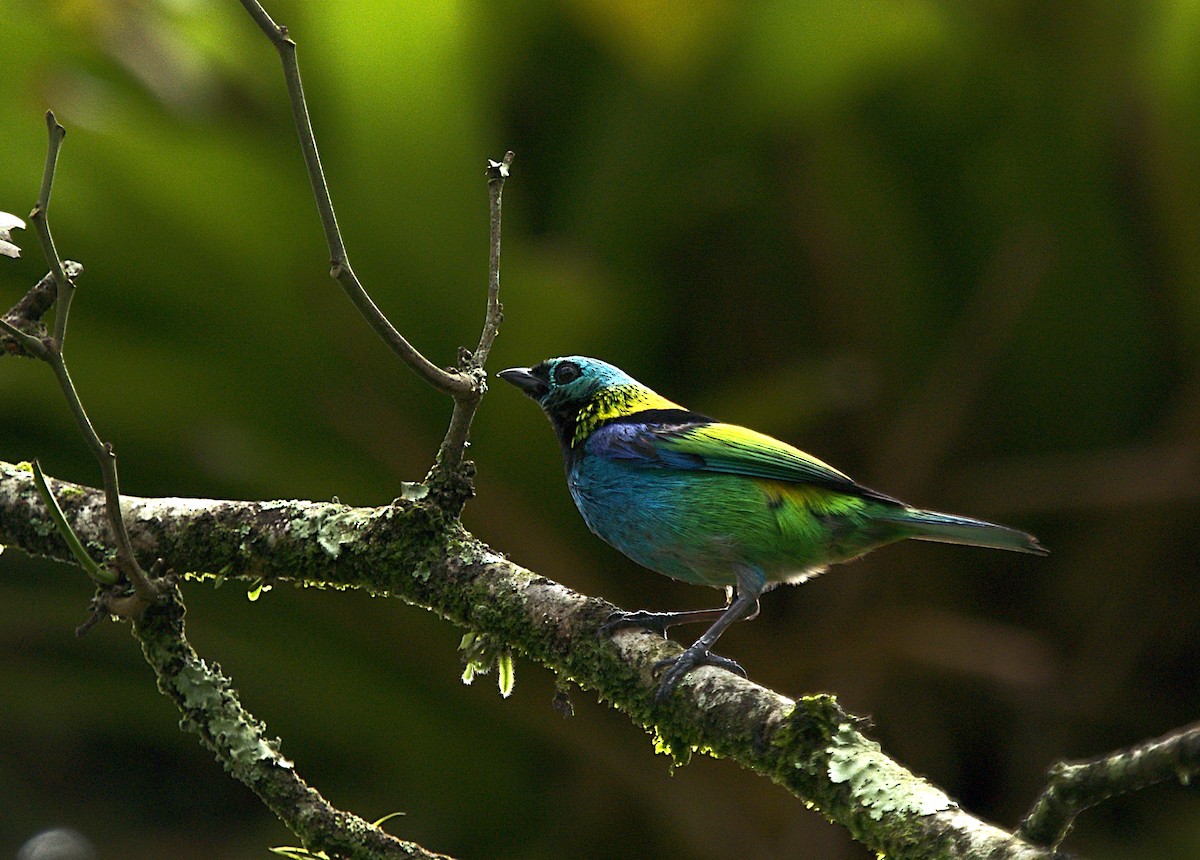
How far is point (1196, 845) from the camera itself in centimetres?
563

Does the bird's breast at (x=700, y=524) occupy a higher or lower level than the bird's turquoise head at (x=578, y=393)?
lower

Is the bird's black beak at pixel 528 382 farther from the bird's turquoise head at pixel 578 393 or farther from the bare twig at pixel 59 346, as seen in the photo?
the bare twig at pixel 59 346

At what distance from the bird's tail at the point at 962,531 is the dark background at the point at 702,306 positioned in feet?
6.29

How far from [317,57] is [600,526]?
3511 millimetres

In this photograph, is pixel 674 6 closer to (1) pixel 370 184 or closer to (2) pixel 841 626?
(1) pixel 370 184

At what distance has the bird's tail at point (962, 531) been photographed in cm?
357

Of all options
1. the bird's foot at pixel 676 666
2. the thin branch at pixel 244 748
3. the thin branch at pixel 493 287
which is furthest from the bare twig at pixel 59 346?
the bird's foot at pixel 676 666

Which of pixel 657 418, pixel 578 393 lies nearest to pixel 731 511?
pixel 657 418

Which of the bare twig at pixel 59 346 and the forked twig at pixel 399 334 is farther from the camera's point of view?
the bare twig at pixel 59 346

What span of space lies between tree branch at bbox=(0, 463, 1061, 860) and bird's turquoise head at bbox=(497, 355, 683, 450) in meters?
1.42

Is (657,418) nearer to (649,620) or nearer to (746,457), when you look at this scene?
(746,457)

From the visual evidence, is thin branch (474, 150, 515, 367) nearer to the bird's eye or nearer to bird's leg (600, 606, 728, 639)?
bird's leg (600, 606, 728, 639)

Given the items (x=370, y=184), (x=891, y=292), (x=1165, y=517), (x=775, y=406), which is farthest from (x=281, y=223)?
(x=1165, y=517)

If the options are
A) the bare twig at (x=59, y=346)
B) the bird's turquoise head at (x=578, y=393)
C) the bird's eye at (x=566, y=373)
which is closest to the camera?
the bare twig at (x=59, y=346)
